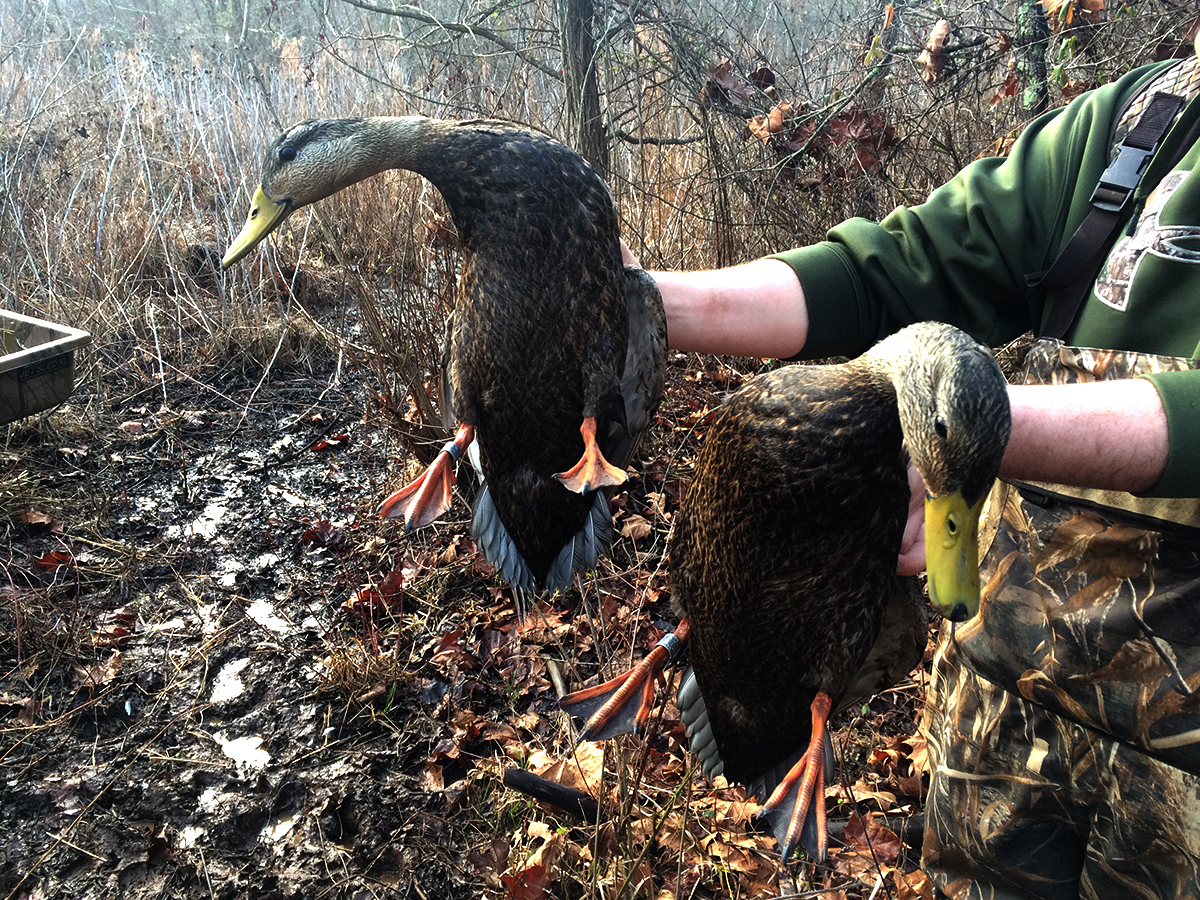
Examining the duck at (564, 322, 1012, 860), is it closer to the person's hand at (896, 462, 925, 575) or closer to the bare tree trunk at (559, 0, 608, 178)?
the person's hand at (896, 462, 925, 575)

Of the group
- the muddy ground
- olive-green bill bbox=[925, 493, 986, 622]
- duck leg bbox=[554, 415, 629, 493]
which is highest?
olive-green bill bbox=[925, 493, 986, 622]

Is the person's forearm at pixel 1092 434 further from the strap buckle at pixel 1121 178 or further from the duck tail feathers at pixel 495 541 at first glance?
the duck tail feathers at pixel 495 541

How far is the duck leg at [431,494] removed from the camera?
1.99 m

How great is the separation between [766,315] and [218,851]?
7.48 ft

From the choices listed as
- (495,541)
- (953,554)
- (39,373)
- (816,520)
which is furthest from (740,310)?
(39,373)

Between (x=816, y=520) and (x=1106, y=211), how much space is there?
84 cm

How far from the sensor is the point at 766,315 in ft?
6.27

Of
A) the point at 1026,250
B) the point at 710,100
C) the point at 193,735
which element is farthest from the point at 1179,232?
the point at 193,735

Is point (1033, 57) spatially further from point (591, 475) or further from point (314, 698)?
point (314, 698)

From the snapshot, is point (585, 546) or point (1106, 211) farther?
point (585, 546)

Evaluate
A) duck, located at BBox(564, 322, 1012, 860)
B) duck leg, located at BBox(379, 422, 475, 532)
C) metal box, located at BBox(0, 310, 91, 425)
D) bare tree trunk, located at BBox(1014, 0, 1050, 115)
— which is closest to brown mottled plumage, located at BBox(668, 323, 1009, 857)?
duck, located at BBox(564, 322, 1012, 860)

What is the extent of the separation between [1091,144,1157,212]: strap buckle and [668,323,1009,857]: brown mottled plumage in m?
0.49

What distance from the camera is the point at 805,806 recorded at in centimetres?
155

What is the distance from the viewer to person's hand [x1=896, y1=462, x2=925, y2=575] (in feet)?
5.47
